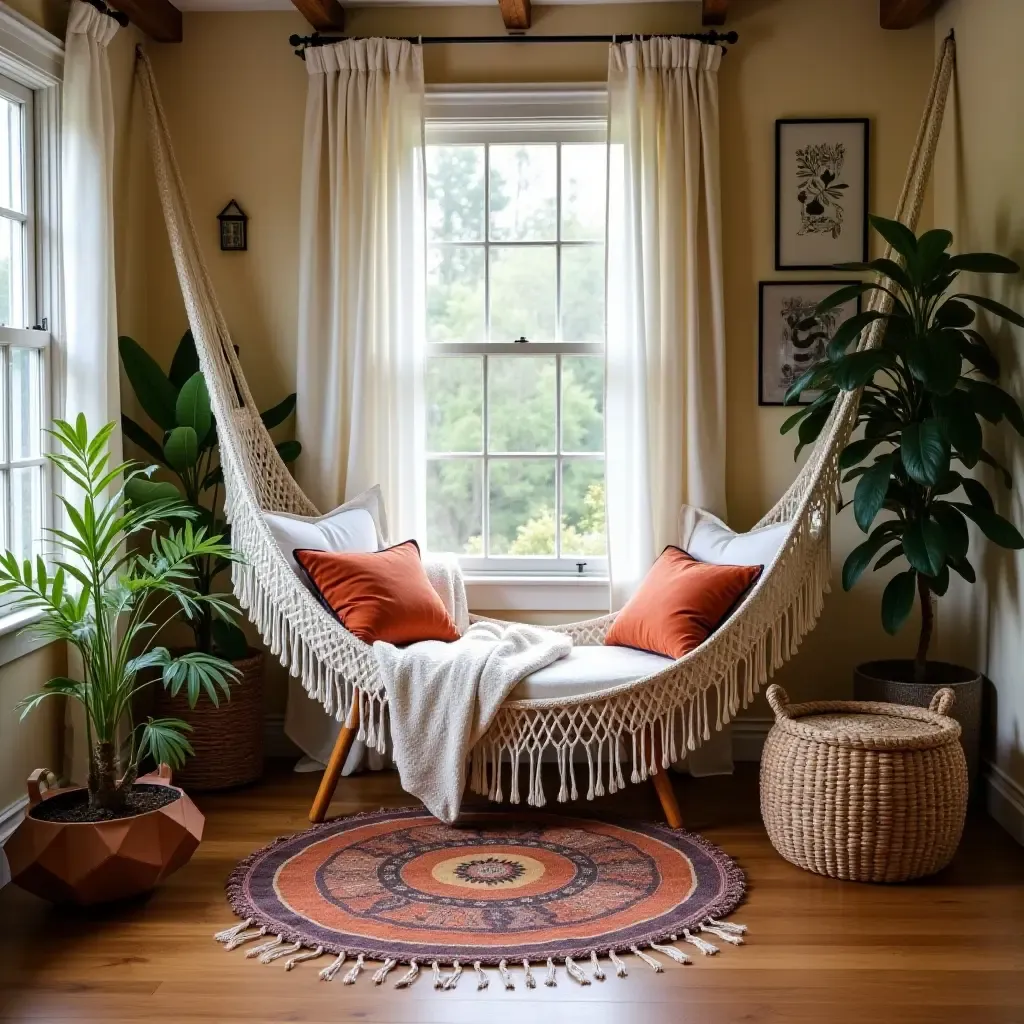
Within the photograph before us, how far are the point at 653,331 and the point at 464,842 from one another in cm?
167

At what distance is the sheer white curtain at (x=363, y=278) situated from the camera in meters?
3.86

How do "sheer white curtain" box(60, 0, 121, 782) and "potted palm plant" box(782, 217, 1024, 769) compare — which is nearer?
"potted palm plant" box(782, 217, 1024, 769)

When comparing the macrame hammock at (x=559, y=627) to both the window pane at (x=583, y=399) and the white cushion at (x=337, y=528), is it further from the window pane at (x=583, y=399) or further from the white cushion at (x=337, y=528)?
the window pane at (x=583, y=399)

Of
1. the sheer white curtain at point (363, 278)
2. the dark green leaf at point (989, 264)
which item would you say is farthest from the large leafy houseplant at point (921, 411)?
the sheer white curtain at point (363, 278)

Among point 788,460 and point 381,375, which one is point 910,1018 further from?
point 381,375

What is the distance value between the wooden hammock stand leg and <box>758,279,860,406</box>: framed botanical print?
4.34 ft

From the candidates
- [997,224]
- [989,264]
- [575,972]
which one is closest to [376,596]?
[575,972]

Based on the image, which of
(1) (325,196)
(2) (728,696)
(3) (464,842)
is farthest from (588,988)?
(1) (325,196)

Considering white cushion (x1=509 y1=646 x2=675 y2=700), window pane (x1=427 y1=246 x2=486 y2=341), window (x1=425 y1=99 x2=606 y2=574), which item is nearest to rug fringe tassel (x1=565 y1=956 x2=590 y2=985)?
white cushion (x1=509 y1=646 x2=675 y2=700)

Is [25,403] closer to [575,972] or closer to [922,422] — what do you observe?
[575,972]

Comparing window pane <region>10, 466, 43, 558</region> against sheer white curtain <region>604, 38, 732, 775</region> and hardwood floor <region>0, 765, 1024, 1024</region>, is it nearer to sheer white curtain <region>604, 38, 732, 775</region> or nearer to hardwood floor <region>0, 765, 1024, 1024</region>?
hardwood floor <region>0, 765, 1024, 1024</region>

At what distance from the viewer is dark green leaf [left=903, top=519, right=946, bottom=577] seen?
3205 mm

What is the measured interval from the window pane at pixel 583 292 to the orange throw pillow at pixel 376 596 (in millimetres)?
1031

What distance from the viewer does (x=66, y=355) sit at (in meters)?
3.35
